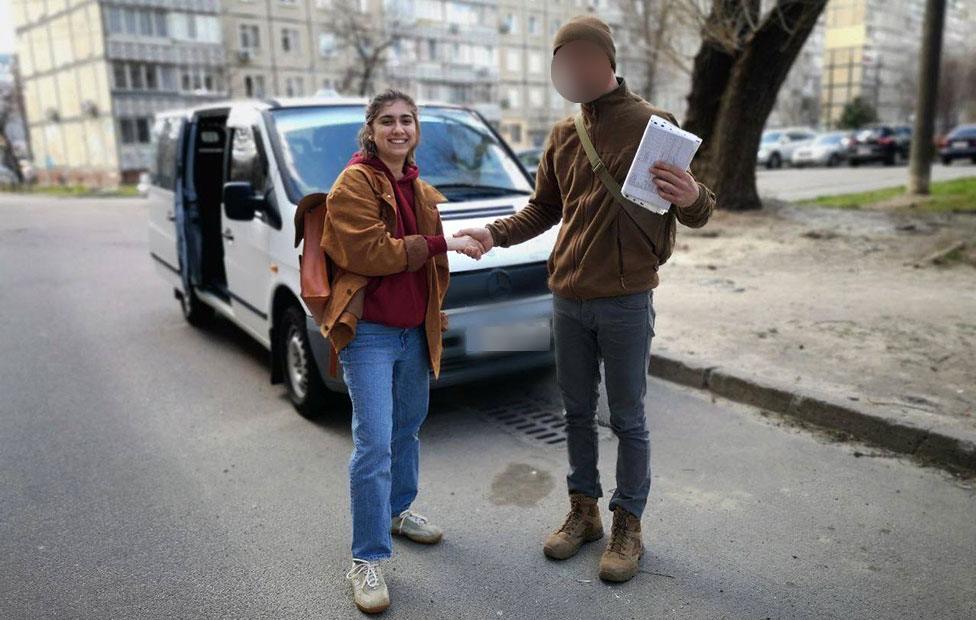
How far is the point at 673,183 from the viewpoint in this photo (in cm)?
272

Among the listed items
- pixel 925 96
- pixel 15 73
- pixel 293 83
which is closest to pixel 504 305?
pixel 925 96

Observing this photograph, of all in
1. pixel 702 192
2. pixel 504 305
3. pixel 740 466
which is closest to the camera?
pixel 702 192

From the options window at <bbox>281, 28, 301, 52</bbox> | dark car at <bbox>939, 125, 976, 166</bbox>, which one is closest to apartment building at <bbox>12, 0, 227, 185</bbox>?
window at <bbox>281, 28, 301, 52</bbox>

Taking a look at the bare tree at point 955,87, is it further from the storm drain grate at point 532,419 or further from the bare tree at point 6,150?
the storm drain grate at point 532,419

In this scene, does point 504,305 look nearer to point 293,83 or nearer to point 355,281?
point 355,281

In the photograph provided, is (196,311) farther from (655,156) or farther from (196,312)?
(655,156)

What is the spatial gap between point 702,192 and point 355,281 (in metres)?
1.33

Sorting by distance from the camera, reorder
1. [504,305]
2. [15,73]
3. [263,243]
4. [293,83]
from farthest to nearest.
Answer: [15,73] < [293,83] < [263,243] < [504,305]

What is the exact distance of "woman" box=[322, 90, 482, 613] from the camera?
287 cm

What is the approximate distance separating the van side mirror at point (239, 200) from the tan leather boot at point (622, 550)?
10.4 feet

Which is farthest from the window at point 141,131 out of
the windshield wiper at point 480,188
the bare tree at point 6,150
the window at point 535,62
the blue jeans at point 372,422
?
the blue jeans at point 372,422

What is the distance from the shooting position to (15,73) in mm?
59094

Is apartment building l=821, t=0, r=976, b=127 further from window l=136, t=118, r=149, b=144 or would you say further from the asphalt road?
the asphalt road

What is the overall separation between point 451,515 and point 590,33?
2.26m
